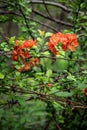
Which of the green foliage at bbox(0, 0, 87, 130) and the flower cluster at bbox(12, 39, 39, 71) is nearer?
the flower cluster at bbox(12, 39, 39, 71)

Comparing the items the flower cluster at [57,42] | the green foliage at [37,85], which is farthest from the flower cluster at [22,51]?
the flower cluster at [57,42]

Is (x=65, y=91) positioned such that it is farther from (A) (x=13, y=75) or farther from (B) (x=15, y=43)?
(B) (x=15, y=43)

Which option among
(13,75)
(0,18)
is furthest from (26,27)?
(13,75)

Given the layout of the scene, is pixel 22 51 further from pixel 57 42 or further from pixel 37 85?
pixel 37 85

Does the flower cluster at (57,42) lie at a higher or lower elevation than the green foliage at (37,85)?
higher

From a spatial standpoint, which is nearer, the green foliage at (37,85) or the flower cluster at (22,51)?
the flower cluster at (22,51)

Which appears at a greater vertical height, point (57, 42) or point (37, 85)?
point (57, 42)

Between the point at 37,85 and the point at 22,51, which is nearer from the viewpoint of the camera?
the point at 22,51

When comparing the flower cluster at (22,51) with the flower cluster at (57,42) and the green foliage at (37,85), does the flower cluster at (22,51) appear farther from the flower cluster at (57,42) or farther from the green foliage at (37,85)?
the flower cluster at (57,42)

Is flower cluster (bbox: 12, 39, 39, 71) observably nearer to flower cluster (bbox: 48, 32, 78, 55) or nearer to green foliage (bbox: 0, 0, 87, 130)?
green foliage (bbox: 0, 0, 87, 130)

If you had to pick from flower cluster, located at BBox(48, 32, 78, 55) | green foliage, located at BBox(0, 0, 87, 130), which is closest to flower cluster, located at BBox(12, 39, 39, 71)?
green foliage, located at BBox(0, 0, 87, 130)

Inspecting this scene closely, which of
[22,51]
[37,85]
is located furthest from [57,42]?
[37,85]

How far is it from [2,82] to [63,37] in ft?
1.89

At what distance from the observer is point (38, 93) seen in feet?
8.32
